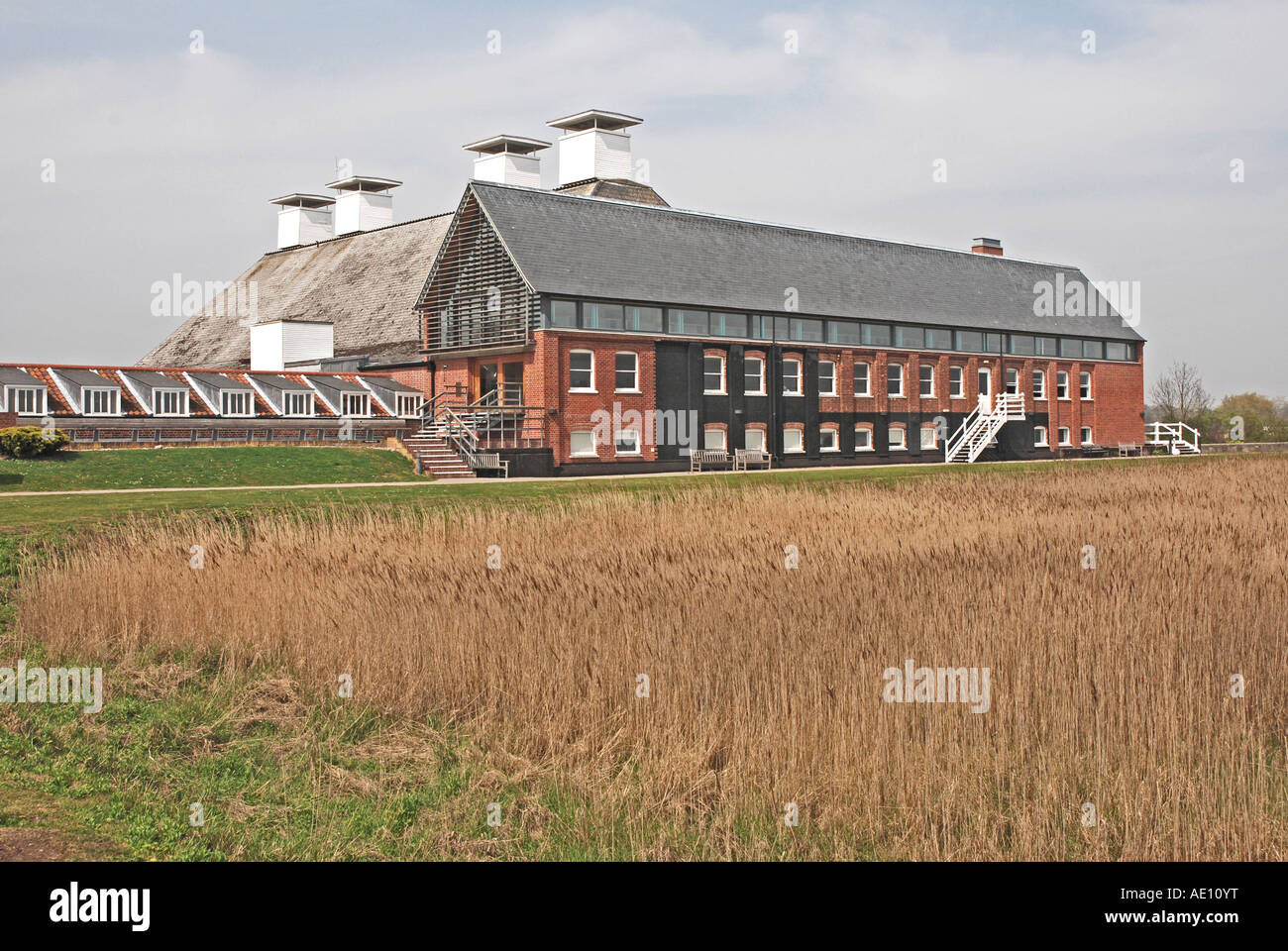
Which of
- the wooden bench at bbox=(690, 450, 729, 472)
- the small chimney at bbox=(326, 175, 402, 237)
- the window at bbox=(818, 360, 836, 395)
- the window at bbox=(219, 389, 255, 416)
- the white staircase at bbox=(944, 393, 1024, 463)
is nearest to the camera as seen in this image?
the window at bbox=(219, 389, 255, 416)

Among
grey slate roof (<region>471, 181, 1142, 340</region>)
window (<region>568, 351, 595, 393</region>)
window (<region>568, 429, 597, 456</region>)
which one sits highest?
grey slate roof (<region>471, 181, 1142, 340</region>)

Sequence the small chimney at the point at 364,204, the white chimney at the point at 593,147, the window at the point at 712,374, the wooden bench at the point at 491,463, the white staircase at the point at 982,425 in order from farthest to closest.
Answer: the small chimney at the point at 364,204 < the white chimney at the point at 593,147 < the white staircase at the point at 982,425 < the window at the point at 712,374 < the wooden bench at the point at 491,463

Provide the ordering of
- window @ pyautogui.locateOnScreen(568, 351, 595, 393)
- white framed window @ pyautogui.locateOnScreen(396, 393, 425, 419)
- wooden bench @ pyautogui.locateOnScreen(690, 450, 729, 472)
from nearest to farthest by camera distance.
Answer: window @ pyautogui.locateOnScreen(568, 351, 595, 393) < wooden bench @ pyautogui.locateOnScreen(690, 450, 729, 472) < white framed window @ pyautogui.locateOnScreen(396, 393, 425, 419)

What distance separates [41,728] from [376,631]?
2.76 metres

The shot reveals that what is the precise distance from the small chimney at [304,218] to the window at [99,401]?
3368 cm

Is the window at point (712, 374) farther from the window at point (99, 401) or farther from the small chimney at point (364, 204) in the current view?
the small chimney at point (364, 204)

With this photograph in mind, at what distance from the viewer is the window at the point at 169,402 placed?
35.4 meters

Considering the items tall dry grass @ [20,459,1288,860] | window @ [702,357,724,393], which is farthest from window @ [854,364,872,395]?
tall dry grass @ [20,459,1288,860]

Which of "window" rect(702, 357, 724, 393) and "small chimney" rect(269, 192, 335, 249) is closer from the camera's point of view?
"window" rect(702, 357, 724, 393)

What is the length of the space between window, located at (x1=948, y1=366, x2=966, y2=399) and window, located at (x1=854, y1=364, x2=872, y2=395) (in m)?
5.29

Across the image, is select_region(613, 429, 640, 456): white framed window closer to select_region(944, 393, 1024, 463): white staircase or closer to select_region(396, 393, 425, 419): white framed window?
select_region(396, 393, 425, 419): white framed window

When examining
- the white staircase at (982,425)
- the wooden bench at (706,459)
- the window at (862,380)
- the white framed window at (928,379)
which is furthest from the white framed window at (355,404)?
the white staircase at (982,425)

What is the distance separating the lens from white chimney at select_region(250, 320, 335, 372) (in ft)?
163

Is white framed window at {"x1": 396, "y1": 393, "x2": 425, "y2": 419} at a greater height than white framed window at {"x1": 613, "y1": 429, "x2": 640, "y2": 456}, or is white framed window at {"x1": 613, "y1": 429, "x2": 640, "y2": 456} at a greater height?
white framed window at {"x1": 396, "y1": 393, "x2": 425, "y2": 419}
